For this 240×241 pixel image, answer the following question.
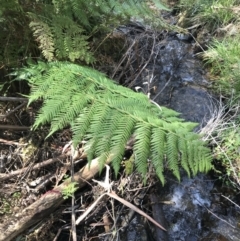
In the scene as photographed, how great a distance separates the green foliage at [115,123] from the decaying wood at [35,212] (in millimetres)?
510

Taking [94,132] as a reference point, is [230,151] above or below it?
below

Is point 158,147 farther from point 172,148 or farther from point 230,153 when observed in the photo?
point 230,153

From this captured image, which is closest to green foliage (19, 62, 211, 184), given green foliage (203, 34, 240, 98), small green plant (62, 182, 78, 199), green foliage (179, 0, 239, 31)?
small green plant (62, 182, 78, 199)

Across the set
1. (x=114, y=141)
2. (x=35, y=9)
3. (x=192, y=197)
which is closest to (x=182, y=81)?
(x=192, y=197)

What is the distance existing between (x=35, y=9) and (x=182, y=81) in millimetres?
1811

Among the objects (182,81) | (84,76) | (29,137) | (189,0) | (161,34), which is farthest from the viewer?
(189,0)

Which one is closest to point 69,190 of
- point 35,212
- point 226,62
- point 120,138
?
point 35,212

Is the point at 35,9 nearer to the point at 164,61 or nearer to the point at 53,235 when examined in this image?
the point at 53,235

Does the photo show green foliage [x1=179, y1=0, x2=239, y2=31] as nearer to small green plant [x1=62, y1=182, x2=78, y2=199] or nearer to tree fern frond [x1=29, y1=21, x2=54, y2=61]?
tree fern frond [x1=29, y1=21, x2=54, y2=61]

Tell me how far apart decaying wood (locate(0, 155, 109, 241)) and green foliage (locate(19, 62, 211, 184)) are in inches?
20.1

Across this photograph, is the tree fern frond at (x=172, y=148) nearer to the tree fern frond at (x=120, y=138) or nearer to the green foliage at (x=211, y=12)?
the tree fern frond at (x=120, y=138)

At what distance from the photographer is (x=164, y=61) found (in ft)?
12.0

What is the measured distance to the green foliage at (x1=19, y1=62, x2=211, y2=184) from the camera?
1543mm

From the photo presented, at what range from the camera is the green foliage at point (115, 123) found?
154 cm
